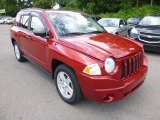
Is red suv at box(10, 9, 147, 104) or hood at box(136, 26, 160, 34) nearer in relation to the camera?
red suv at box(10, 9, 147, 104)

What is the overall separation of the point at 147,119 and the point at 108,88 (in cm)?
89

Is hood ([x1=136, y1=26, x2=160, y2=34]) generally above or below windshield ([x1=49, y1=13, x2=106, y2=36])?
below

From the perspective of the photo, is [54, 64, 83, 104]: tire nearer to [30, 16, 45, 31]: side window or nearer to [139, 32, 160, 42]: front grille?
[30, 16, 45, 31]: side window

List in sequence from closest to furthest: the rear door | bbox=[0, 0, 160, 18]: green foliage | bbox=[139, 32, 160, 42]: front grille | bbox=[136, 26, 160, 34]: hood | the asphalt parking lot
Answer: the asphalt parking lot, the rear door, bbox=[139, 32, 160, 42]: front grille, bbox=[136, 26, 160, 34]: hood, bbox=[0, 0, 160, 18]: green foliage

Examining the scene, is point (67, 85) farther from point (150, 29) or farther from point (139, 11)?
point (139, 11)

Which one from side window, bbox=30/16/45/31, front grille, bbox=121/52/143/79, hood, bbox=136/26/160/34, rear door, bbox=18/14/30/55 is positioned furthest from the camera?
hood, bbox=136/26/160/34

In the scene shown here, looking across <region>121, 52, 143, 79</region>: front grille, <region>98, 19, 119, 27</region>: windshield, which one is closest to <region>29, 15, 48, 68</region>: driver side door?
<region>121, 52, 143, 79</region>: front grille

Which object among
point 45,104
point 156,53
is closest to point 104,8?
point 156,53

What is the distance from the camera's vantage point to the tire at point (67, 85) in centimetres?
380

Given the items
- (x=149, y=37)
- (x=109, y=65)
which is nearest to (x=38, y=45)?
(x=109, y=65)

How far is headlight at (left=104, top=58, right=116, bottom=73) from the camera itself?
11.3 ft

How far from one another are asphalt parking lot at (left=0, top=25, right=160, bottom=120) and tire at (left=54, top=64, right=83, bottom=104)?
0.51 feet

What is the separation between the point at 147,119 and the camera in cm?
361

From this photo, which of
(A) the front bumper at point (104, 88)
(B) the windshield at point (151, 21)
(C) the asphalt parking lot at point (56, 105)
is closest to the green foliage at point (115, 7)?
(B) the windshield at point (151, 21)
